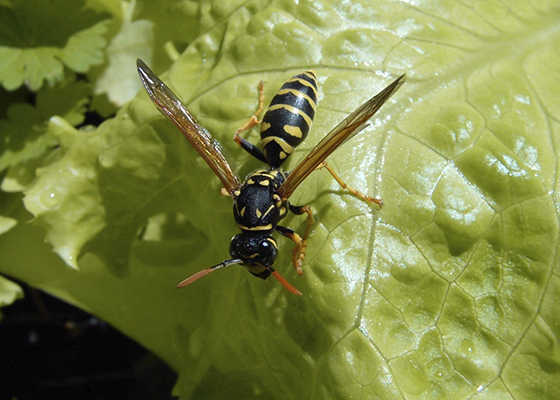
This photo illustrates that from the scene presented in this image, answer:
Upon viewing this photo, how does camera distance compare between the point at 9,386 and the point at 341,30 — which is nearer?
the point at 341,30

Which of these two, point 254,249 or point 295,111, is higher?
point 295,111

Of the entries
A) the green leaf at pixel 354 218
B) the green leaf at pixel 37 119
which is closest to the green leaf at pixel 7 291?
the green leaf at pixel 354 218

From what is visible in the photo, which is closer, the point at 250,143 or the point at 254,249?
the point at 254,249

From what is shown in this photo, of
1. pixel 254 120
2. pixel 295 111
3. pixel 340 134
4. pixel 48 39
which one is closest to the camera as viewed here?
pixel 340 134

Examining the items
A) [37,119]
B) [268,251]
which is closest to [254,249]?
[268,251]

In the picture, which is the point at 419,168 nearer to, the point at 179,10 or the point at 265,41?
the point at 265,41

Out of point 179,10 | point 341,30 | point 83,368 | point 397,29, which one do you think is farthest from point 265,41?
point 83,368

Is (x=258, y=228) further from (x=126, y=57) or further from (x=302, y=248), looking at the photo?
(x=126, y=57)

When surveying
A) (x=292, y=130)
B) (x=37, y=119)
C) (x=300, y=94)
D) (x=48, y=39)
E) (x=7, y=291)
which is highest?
(x=300, y=94)
